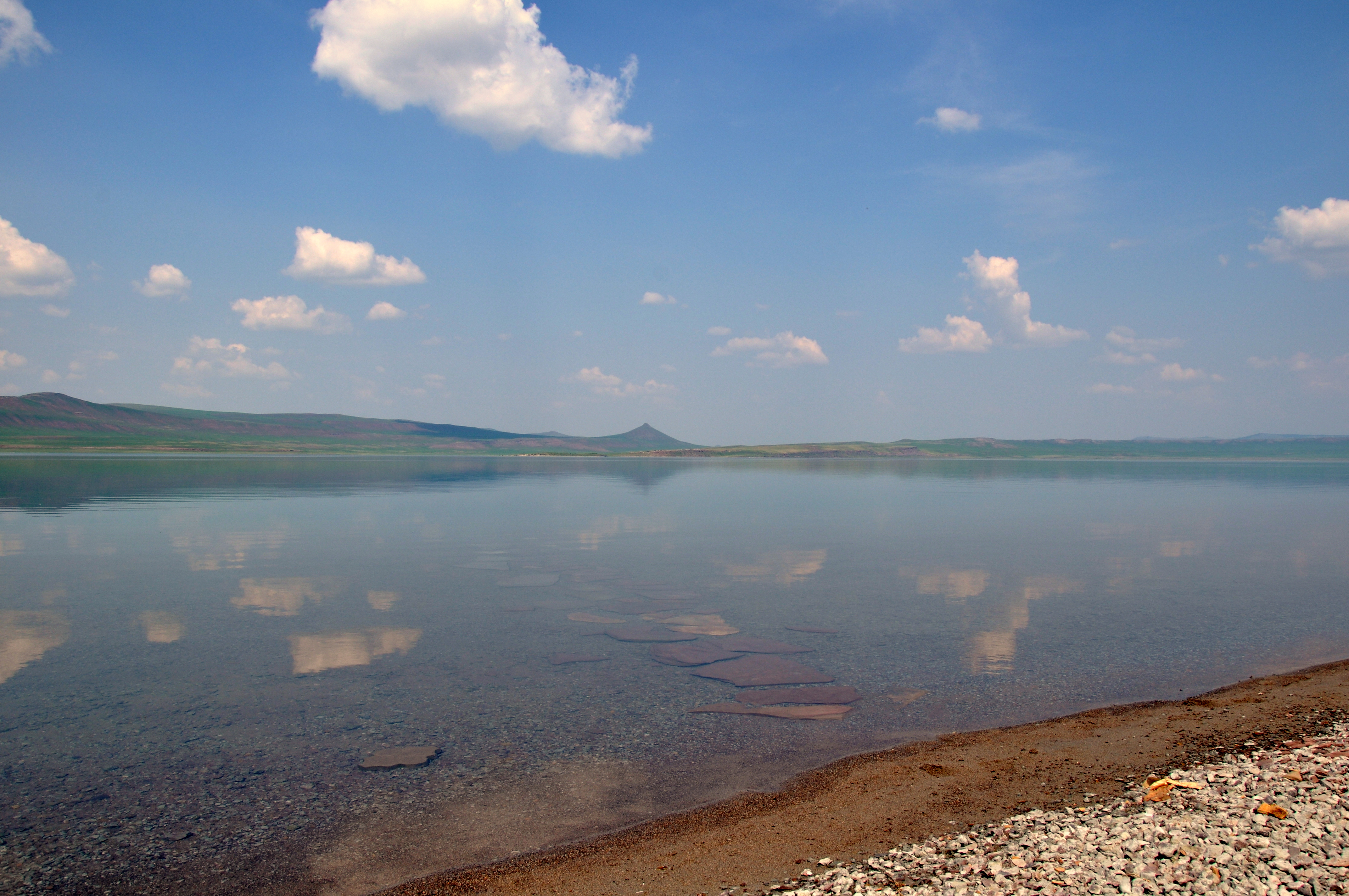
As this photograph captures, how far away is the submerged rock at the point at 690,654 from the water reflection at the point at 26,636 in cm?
1170

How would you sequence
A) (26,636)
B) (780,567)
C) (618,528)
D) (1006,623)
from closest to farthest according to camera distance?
(26,636)
(1006,623)
(780,567)
(618,528)

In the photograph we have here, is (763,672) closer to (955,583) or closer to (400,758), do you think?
(400,758)

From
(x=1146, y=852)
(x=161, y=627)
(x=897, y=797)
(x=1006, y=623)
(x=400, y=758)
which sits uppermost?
(x=1146, y=852)

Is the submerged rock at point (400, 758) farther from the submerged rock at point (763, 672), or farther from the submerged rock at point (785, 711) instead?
the submerged rock at point (763, 672)

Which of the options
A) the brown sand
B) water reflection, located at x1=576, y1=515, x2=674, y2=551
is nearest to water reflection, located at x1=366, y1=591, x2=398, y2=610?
water reflection, located at x1=576, y1=515, x2=674, y2=551

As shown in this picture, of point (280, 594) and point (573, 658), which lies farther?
point (280, 594)

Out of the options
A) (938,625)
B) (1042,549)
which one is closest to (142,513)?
(938,625)

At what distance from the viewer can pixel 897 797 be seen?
880 cm

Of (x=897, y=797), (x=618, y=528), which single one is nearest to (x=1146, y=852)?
(x=897, y=797)

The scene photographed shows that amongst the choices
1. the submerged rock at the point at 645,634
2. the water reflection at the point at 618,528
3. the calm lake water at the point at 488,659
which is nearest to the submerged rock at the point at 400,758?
the calm lake water at the point at 488,659

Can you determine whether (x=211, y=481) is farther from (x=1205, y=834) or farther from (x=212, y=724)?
(x=1205, y=834)

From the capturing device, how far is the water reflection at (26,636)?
551 inches

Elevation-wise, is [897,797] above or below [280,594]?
below

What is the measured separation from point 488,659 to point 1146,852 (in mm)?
11501
